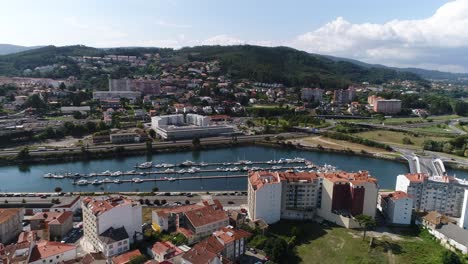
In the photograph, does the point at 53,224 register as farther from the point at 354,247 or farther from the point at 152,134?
the point at 152,134

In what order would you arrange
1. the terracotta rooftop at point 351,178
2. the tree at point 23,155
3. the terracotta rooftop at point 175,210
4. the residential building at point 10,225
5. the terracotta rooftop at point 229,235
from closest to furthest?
the terracotta rooftop at point 229,235 → the residential building at point 10,225 → the terracotta rooftop at point 175,210 → the terracotta rooftop at point 351,178 → the tree at point 23,155

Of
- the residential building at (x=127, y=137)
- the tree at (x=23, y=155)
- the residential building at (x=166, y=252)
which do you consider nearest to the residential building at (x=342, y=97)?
the residential building at (x=127, y=137)

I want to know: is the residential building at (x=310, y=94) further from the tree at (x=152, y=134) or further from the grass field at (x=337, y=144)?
the tree at (x=152, y=134)

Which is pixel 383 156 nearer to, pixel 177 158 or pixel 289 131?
pixel 289 131

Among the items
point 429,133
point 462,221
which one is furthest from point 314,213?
point 429,133

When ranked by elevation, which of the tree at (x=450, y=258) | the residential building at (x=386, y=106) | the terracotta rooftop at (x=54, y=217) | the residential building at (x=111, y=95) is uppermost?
the residential building at (x=111, y=95)

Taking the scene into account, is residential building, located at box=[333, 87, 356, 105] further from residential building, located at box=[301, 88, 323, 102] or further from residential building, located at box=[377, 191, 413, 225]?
residential building, located at box=[377, 191, 413, 225]
